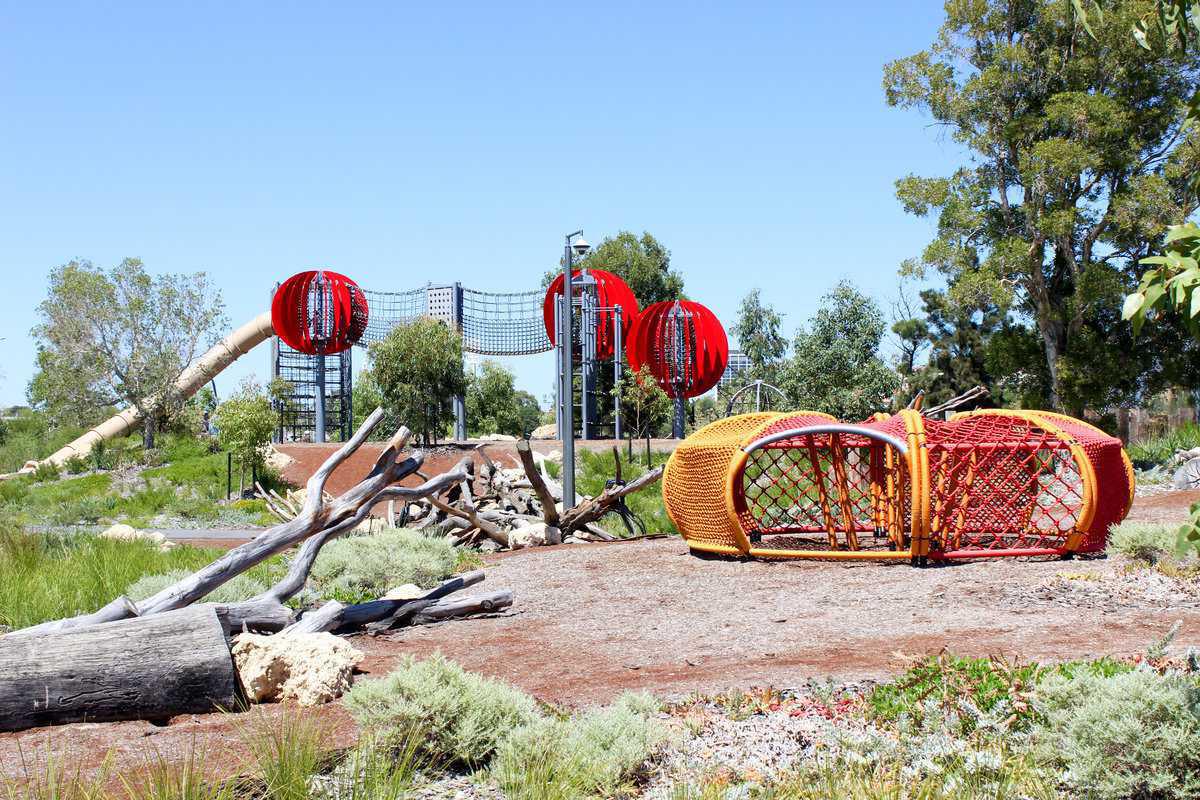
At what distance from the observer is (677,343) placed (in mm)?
30297

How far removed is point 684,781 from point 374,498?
14.4ft

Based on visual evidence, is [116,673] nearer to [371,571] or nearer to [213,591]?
[213,591]

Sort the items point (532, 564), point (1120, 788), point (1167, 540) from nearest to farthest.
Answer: point (1120, 788)
point (1167, 540)
point (532, 564)

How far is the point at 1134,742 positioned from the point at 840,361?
27.5m

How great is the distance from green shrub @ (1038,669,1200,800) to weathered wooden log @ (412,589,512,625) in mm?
4652

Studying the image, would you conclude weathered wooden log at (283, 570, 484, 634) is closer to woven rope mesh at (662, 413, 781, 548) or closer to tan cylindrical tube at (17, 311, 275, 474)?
woven rope mesh at (662, 413, 781, 548)

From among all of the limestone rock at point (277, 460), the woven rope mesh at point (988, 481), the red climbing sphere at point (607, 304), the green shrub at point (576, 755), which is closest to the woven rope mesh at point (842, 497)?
the woven rope mesh at point (988, 481)

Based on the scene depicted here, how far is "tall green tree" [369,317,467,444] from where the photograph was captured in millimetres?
31438

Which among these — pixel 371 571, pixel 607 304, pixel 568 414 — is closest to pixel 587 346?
pixel 607 304

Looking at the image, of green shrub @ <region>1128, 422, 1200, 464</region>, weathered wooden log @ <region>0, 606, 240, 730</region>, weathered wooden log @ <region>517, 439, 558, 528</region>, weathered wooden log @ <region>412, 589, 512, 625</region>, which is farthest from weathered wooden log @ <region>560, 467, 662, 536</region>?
green shrub @ <region>1128, 422, 1200, 464</region>

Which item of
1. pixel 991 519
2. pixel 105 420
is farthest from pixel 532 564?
pixel 105 420

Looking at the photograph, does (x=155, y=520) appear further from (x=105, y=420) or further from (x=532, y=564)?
(x=105, y=420)

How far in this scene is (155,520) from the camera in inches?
802

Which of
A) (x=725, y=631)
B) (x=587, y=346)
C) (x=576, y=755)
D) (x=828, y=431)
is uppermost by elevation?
(x=587, y=346)
